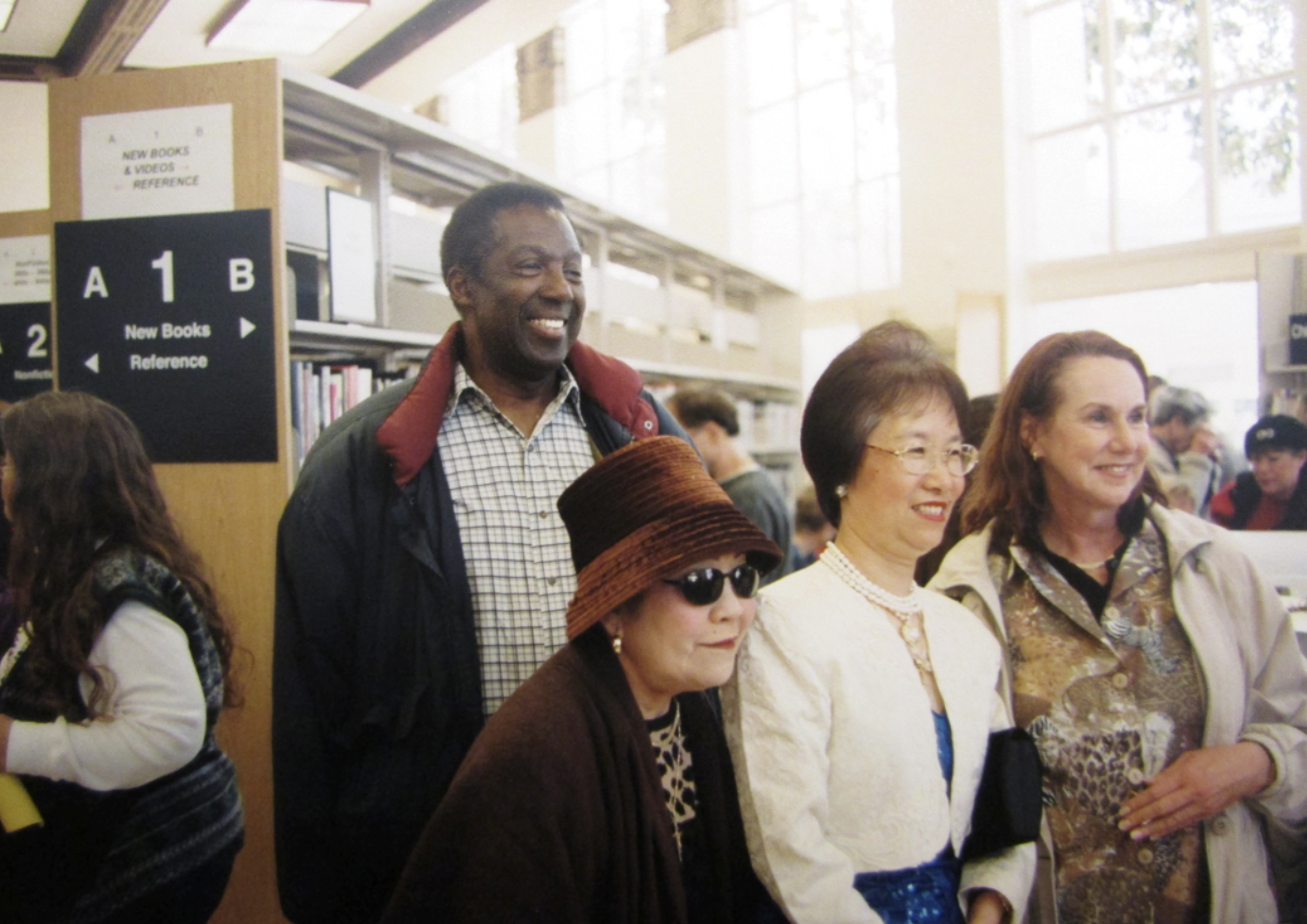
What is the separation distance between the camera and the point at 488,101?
9.98 ft

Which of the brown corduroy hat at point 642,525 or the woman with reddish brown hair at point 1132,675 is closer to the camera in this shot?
the brown corduroy hat at point 642,525

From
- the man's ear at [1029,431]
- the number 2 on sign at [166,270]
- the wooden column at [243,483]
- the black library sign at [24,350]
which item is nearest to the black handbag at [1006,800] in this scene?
the man's ear at [1029,431]

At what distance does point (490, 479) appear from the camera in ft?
5.17

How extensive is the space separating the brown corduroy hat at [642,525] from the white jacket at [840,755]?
126 millimetres

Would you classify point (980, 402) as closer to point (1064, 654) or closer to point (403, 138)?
point (1064, 654)

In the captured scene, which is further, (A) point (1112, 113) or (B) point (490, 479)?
(A) point (1112, 113)

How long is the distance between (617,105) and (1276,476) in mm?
2477

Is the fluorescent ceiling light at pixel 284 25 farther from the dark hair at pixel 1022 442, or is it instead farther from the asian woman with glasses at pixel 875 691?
the dark hair at pixel 1022 442

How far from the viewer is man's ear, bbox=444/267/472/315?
162 cm

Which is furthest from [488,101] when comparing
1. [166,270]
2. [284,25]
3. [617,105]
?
[166,270]

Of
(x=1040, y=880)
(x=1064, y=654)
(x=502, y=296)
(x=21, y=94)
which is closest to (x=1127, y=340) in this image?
(x=1064, y=654)

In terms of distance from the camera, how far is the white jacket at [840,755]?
108 cm

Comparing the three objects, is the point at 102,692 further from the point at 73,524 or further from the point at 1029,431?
the point at 1029,431

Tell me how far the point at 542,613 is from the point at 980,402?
1.24 m
